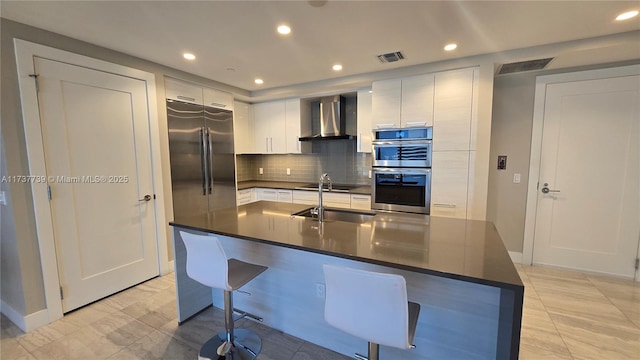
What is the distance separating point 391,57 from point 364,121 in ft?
3.31

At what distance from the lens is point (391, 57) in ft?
9.02

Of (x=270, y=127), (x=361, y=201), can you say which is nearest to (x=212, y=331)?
(x=361, y=201)

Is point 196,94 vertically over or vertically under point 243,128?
over

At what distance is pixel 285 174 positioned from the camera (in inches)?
189

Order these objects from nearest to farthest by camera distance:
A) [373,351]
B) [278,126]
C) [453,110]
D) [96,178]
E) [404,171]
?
[373,351]
[96,178]
[453,110]
[404,171]
[278,126]

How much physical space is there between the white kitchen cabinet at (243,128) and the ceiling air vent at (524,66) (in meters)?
3.60

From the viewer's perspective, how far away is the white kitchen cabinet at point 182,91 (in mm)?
3062

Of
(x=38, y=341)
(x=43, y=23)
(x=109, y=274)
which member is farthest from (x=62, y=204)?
(x=43, y=23)

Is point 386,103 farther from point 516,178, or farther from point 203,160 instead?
point 203,160

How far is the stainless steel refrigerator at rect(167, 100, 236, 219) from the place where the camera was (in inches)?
126

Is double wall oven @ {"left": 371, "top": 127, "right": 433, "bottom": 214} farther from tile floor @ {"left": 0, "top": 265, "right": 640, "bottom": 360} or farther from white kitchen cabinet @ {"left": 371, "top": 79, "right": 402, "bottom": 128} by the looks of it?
tile floor @ {"left": 0, "top": 265, "right": 640, "bottom": 360}

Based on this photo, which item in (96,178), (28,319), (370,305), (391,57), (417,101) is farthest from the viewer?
(417,101)

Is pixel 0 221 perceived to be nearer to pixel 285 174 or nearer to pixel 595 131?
pixel 285 174

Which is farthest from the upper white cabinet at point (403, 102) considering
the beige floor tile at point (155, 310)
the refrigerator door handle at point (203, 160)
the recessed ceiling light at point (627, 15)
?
the beige floor tile at point (155, 310)
